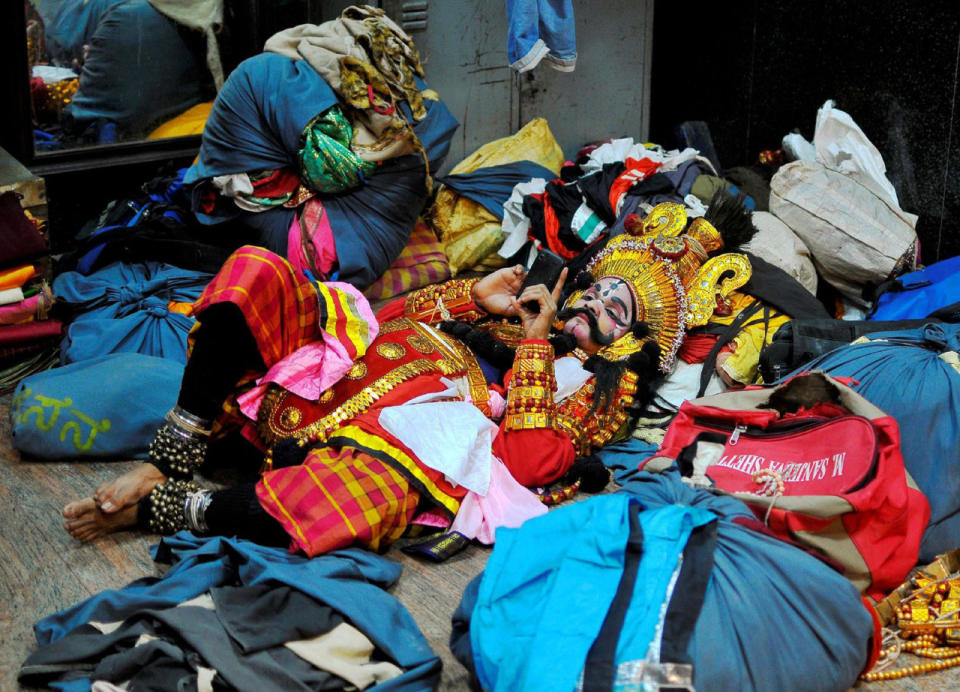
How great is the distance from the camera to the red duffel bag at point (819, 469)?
8.16 ft

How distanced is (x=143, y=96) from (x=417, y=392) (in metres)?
2.93

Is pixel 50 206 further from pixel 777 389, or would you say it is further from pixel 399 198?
pixel 777 389

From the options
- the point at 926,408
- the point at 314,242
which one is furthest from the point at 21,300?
the point at 926,408

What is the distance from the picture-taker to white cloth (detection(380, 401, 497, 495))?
2.84 metres

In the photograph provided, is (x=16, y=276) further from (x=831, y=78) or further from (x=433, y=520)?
(x=831, y=78)

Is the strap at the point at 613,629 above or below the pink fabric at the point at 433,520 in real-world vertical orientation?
above

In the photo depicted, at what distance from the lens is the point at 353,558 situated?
265 cm

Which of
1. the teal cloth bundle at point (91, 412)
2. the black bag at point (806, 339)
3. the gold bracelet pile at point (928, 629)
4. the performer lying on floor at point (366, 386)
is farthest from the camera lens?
the black bag at point (806, 339)

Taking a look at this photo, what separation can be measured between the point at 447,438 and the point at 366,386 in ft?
1.04

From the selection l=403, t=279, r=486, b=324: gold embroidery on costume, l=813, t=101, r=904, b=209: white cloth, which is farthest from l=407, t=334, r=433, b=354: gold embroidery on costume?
l=813, t=101, r=904, b=209: white cloth

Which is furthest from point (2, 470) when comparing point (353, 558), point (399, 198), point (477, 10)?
point (477, 10)

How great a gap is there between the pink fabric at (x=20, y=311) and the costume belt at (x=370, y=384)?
135cm

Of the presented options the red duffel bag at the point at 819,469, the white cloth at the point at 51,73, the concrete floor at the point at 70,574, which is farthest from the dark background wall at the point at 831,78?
the white cloth at the point at 51,73

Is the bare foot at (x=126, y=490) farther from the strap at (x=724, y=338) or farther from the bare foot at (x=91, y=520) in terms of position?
the strap at (x=724, y=338)
